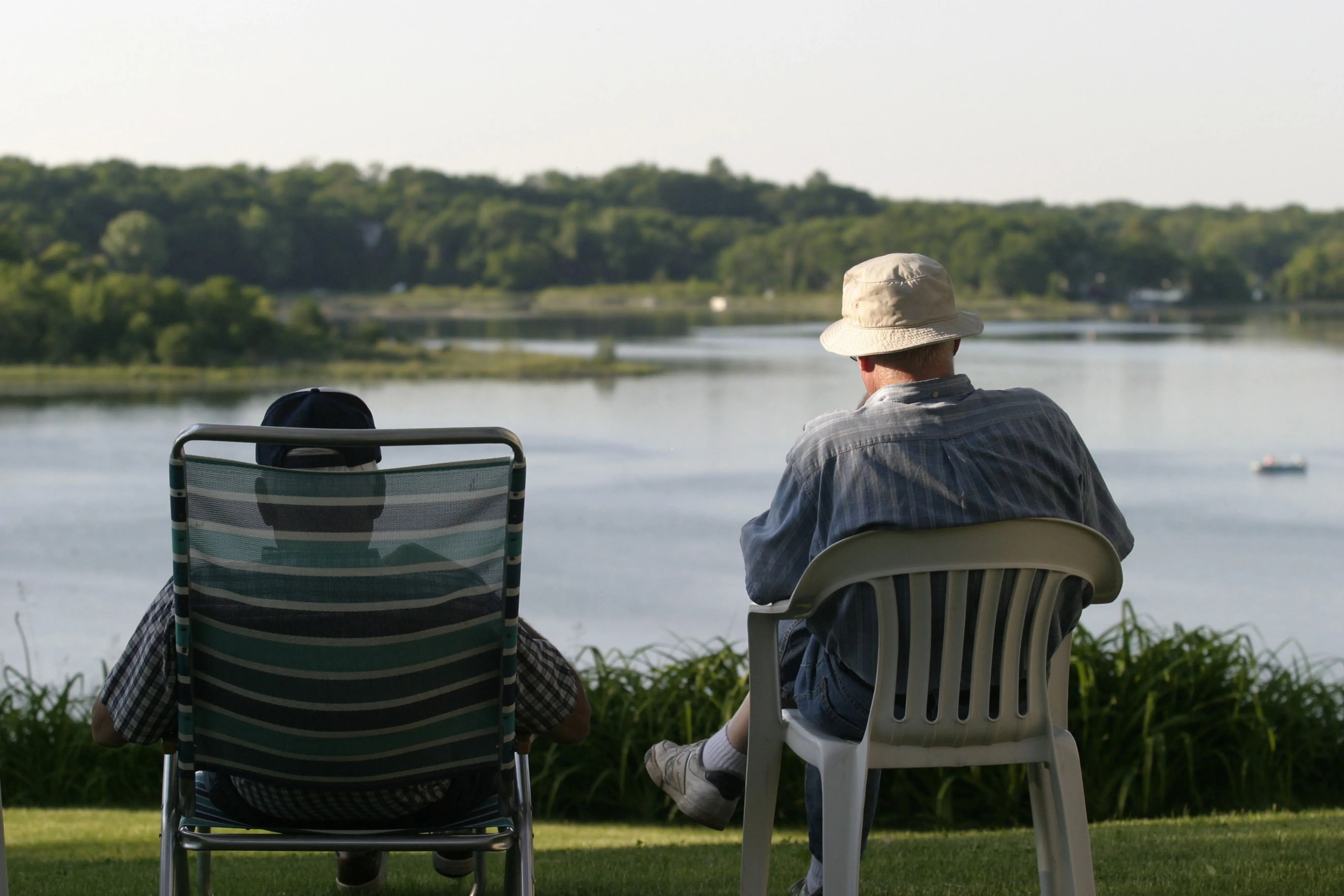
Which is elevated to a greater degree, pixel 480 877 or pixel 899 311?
pixel 899 311

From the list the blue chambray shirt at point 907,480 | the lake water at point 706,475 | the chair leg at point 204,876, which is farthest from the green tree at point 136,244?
the blue chambray shirt at point 907,480

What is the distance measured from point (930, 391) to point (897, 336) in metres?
0.10

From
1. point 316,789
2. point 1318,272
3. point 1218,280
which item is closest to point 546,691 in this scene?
point 316,789

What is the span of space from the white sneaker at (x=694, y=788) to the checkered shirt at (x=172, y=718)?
1.79 ft

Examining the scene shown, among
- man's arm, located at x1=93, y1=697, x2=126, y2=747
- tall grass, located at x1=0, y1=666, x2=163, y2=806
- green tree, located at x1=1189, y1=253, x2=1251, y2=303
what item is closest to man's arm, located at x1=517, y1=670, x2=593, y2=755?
man's arm, located at x1=93, y1=697, x2=126, y2=747

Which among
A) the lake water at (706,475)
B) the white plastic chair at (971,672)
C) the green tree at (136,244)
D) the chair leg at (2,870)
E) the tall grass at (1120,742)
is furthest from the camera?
the green tree at (136,244)

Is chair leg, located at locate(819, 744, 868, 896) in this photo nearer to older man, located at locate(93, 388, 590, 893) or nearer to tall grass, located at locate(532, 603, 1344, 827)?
older man, located at locate(93, 388, 590, 893)

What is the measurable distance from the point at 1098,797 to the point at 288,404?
2.72 m

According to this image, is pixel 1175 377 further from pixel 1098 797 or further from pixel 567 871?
pixel 567 871

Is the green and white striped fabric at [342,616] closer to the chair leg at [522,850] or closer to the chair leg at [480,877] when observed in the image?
the chair leg at [522,850]

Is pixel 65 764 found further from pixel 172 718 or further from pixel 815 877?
pixel 815 877

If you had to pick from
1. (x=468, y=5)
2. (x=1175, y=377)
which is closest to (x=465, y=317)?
(x=468, y=5)

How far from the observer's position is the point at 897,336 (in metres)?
1.92

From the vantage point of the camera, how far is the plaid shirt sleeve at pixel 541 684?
183cm
